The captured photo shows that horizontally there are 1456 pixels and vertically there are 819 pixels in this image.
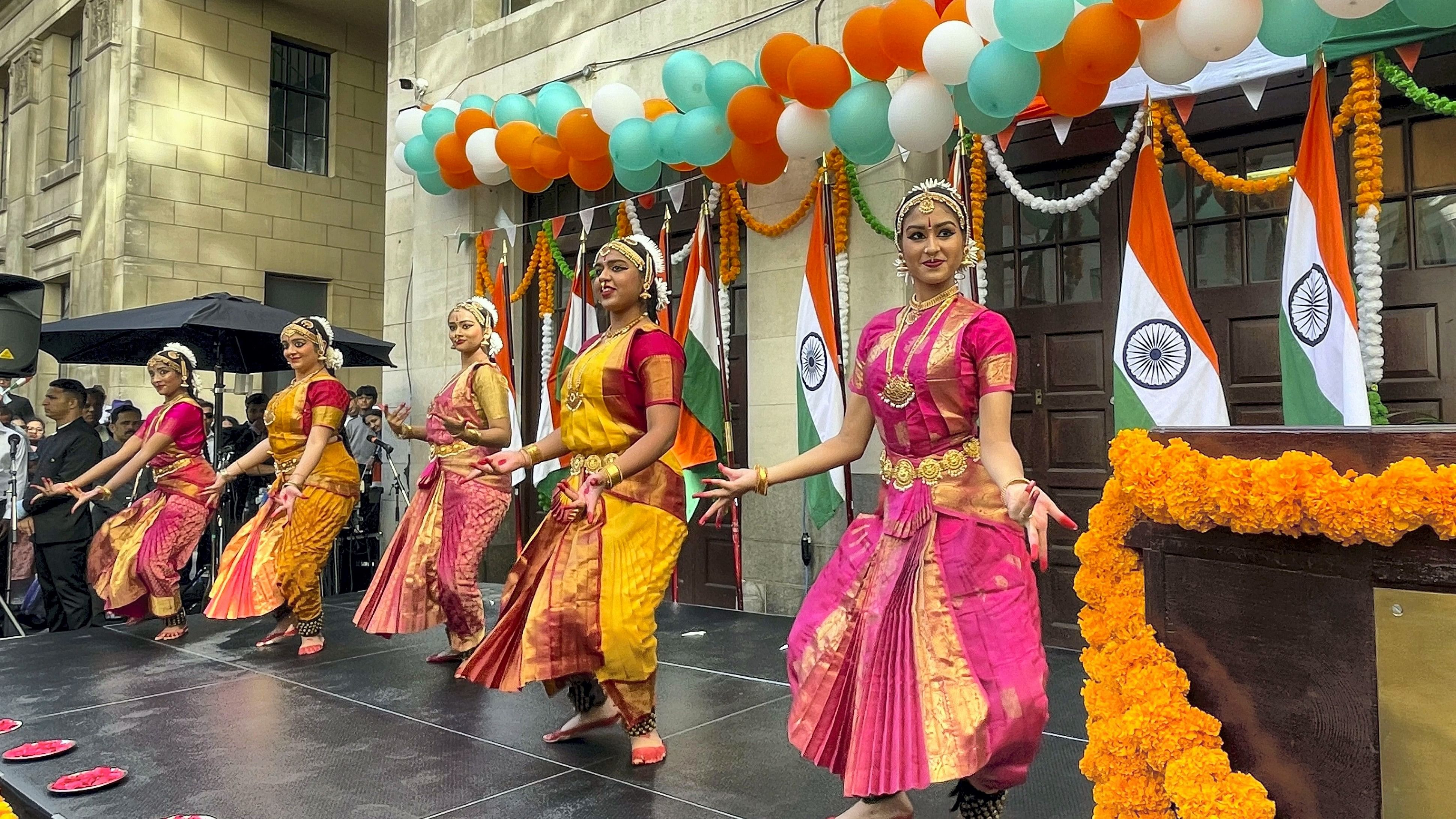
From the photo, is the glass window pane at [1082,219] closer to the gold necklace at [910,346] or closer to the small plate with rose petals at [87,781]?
the gold necklace at [910,346]

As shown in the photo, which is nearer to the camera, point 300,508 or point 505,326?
point 300,508

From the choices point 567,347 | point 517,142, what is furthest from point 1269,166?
point 567,347

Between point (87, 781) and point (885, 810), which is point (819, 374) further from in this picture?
point (87, 781)

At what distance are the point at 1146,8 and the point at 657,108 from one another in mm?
3197

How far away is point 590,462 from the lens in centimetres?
355

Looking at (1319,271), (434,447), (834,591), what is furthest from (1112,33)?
(434,447)

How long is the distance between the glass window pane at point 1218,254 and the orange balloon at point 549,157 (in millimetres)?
3957

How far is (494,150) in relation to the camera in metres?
7.09

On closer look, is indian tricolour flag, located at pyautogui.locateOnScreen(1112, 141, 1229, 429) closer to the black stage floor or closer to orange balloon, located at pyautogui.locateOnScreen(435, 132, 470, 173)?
the black stage floor

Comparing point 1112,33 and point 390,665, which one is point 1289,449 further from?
point 390,665

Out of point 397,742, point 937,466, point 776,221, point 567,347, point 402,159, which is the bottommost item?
point 397,742

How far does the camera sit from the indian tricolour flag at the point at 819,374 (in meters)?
5.92

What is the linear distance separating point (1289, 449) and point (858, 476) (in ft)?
14.3

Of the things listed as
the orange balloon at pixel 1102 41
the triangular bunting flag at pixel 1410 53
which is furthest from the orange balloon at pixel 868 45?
the triangular bunting flag at pixel 1410 53
